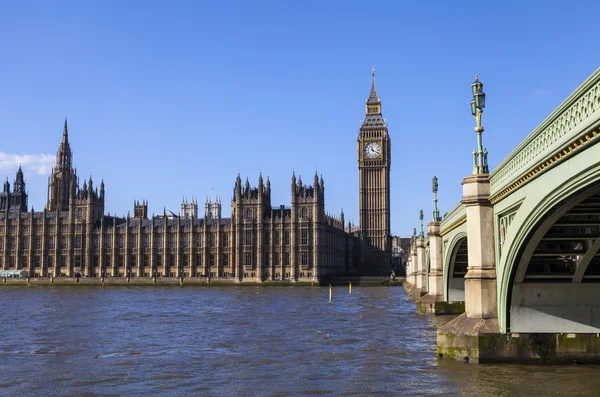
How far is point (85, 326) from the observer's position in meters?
42.2

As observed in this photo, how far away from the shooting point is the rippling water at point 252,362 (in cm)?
2011

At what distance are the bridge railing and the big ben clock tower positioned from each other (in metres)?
129

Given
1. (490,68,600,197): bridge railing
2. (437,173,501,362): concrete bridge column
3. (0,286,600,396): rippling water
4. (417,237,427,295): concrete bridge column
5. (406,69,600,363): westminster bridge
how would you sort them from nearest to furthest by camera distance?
(490,68,600,197): bridge railing < (406,69,600,363): westminster bridge < (0,286,600,396): rippling water < (437,173,501,362): concrete bridge column < (417,237,427,295): concrete bridge column

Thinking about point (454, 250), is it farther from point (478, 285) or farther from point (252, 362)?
point (478, 285)

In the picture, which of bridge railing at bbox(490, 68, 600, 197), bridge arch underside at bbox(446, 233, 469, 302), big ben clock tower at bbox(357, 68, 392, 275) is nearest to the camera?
bridge railing at bbox(490, 68, 600, 197)

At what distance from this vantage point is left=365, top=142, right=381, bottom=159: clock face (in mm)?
154250

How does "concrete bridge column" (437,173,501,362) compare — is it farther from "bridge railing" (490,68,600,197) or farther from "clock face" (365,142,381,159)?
"clock face" (365,142,381,159)

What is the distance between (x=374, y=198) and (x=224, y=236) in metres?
36.4

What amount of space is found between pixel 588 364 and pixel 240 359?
41.0ft

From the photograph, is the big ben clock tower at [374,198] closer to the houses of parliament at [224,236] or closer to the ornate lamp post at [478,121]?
the houses of parliament at [224,236]

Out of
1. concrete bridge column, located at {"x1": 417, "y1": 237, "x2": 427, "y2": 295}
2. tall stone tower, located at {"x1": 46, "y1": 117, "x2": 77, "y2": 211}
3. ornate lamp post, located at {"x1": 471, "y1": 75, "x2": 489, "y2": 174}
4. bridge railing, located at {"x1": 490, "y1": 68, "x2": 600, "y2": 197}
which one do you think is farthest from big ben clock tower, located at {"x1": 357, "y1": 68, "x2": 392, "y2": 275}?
bridge railing, located at {"x1": 490, "y1": 68, "x2": 600, "y2": 197}

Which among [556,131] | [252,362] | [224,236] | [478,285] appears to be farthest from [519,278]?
[224,236]

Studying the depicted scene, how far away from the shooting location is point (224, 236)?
13400 centimetres

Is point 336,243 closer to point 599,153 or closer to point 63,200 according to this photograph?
point 63,200
